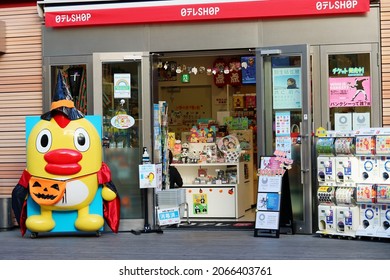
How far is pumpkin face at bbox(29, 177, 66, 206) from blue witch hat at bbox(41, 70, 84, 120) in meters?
0.92

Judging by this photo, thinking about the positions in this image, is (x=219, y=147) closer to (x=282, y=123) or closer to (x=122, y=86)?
(x=282, y=123)

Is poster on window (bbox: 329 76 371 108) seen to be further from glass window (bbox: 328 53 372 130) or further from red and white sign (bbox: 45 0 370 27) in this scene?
red and white sign (bbox: 45 0 370 27)

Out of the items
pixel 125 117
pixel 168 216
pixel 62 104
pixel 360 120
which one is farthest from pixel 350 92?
pixel 62 104

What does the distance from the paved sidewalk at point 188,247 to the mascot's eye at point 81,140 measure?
1.34 meters

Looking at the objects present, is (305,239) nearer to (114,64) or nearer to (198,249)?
(198,249)

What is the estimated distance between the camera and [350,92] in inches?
467

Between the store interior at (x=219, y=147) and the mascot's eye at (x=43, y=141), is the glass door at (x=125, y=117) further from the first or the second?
the mascot's eye at (x=43, y=141)

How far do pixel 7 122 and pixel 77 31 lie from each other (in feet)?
6.27

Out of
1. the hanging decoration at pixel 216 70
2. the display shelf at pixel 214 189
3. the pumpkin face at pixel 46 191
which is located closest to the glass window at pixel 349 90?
the hanging decoration at pixel 216 70

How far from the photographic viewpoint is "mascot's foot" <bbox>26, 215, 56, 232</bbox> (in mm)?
11836

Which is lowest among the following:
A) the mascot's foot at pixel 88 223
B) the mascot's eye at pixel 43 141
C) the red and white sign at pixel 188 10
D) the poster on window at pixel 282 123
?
the mascot's foot at pixel 88 223

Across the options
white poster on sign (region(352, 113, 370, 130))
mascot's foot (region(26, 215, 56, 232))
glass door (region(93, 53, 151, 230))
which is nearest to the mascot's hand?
glass door (region(93, 53, 151, 230))

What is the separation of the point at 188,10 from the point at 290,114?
7.20ft

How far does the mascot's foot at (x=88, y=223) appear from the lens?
1180 centimetres
